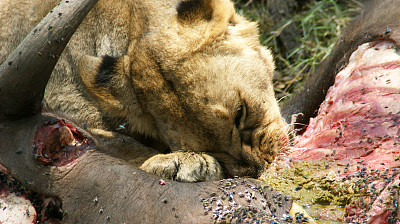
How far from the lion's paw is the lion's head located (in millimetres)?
120

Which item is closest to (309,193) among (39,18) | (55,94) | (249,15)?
(55,94)

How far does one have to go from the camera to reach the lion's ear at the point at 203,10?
291cm

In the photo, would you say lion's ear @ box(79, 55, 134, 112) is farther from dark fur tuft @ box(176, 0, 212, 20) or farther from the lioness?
dark fur tuft @ box(176, 0, 212, 20)

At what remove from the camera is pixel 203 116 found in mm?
2785

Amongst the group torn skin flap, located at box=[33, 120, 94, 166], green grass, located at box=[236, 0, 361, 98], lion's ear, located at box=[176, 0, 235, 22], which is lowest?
green grass, located at box=[236, 0, 361, 98]

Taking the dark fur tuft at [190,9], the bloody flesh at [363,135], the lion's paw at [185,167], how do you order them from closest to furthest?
the bloody flesh at [363,135] → the lion's paw at [185,167] → the dark fur tuft at [190,9]

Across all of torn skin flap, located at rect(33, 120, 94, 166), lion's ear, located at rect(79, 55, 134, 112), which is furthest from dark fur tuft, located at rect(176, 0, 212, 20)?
torn skin flap, located at rect(33, 120, 94, 166)

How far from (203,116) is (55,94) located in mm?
877

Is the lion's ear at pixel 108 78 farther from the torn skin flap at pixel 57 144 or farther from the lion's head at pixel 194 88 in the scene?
the torn skin flap at pixel 57 144

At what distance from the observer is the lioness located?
2797mm

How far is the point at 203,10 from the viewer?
2.96m

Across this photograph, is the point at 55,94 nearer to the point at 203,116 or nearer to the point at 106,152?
the point at 106,152

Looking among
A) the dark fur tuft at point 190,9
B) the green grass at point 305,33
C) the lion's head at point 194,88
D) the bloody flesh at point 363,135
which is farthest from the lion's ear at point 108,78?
the green grass at point 305,33

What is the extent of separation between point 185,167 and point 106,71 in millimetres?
734
